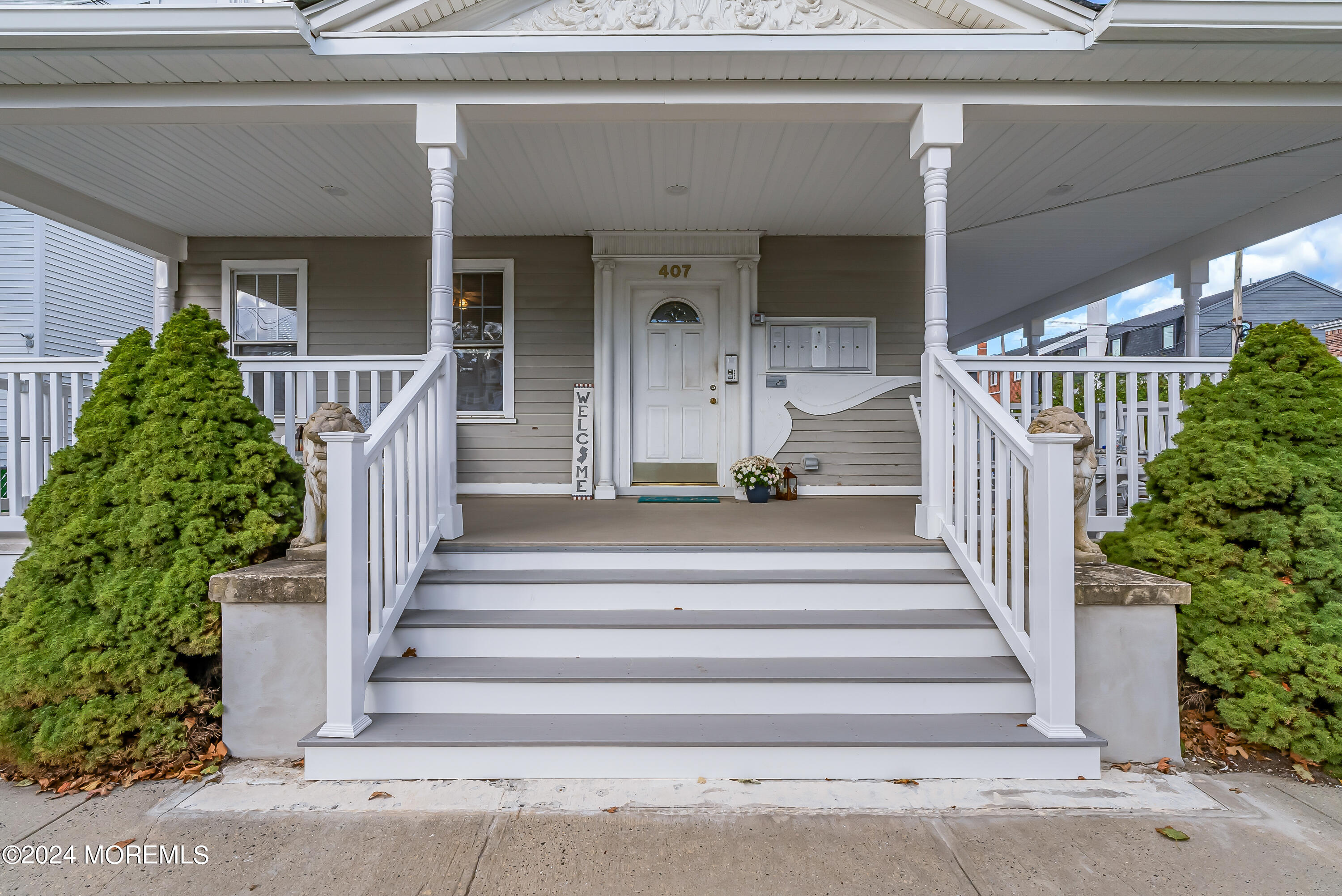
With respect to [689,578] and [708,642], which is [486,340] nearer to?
[689,578]

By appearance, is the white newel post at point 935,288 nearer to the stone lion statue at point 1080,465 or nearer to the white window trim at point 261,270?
the stone lion statue at point 1080,465

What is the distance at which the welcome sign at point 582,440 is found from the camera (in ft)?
16.5

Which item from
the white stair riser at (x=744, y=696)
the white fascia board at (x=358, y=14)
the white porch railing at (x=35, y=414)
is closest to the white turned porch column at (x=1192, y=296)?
the white stair riser at (x=744, y=696)

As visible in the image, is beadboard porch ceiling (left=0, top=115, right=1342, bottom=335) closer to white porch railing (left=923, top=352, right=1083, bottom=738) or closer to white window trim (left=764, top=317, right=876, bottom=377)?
white window trim (left=764, top=317, right=876, bottom=377)

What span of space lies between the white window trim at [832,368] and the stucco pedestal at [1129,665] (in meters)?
3.10

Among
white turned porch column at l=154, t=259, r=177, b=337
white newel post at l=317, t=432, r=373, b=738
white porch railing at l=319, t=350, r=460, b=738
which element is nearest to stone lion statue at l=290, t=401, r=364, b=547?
white porch railing at l=319, t=350, r=460, b=738

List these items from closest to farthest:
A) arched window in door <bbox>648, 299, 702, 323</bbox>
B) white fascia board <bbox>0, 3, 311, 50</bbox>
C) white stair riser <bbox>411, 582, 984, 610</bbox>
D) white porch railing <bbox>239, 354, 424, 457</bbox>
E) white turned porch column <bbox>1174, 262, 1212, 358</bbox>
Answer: white stair riser <bbox>411, 582, 984, 610</bbox>
white fascia board <bbox>0, 3, 311, 50</bbox>
white porch railing <bbox>239, 354, 424, 457</bbox>
white turned porch column <bbox>1174, 262, 1212, 358</bbox>
arched window in door <bbox>648, 299, 702, 323</bbox>

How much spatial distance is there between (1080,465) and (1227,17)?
6.77 ft

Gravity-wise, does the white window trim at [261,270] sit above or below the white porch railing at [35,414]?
above

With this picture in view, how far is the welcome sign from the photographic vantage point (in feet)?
16.5

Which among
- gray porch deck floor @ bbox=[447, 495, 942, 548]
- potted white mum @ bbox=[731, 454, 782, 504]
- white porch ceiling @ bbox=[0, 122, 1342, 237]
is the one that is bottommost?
gray porch deck floor @ bbox=[447, 495, 942, 548]

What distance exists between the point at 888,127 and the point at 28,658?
4.44 m

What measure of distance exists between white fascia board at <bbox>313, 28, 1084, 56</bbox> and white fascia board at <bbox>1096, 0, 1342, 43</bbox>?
0.61ft

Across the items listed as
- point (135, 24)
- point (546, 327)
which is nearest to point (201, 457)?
point (135, 24)
